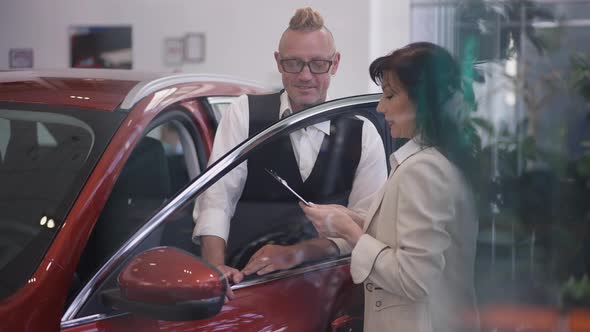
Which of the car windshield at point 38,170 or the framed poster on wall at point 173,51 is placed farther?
the framed poster on wall at point 173,51

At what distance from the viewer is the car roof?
73.8 inches

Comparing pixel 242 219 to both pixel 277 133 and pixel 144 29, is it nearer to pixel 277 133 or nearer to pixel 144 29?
pixel 277 133

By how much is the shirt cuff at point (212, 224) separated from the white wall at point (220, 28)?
0.32m

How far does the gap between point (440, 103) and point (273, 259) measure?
52cm

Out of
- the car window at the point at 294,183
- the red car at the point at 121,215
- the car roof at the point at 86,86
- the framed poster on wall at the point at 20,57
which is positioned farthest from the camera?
the framed poster on wall at the point at 20,57

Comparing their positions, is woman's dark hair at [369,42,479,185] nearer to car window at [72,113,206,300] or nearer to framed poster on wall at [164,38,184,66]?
car window at [72,113,206,300]

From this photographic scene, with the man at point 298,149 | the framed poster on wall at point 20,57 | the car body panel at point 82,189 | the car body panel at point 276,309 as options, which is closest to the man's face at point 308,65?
the man at point 298,149

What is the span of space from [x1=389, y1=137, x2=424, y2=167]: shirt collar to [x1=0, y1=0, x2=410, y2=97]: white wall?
0.21m

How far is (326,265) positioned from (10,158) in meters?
0.69

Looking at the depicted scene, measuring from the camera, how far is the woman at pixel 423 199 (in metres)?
1.48

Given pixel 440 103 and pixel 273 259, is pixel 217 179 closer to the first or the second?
pixel 273 259

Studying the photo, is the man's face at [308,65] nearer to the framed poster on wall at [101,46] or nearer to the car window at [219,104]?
the car window at [219,104]

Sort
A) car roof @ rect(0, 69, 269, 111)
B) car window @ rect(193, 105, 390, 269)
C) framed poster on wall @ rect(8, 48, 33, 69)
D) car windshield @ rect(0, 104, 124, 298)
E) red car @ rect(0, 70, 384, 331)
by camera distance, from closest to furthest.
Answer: red car @ rect(0, 70, 384, 331)
car windshield @ rect(0, 104, 124, 298)
car window @ rect(193, 105, 390, 269)
car roof @ rect(0, 69, 269, 111)
framed poster on wall @ rect(8, 48, 33, 69)

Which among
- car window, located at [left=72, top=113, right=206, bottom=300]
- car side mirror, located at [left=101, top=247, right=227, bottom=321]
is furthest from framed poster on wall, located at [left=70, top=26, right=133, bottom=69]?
car side mirror, located at [left=101, top=247, right=227, bottom=321]
